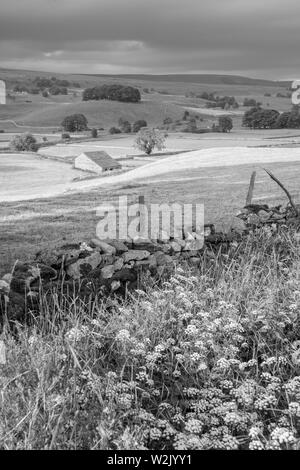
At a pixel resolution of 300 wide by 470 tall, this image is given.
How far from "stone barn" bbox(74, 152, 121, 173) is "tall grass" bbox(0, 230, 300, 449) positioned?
49.5 meters

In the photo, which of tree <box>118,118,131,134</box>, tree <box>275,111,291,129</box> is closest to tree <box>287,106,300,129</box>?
tree <box>275,111,291,129</box>

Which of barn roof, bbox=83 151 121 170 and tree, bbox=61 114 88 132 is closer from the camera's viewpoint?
barn roof, bbox=83 151 121 170

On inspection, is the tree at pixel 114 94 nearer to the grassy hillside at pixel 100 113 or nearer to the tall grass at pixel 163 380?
the grassy hillside at pixel 100 113

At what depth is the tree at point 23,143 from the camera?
3433 inches

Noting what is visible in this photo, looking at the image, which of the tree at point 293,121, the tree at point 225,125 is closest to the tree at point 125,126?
the tree at point 225,125

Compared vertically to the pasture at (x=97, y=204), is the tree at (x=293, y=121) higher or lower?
lower

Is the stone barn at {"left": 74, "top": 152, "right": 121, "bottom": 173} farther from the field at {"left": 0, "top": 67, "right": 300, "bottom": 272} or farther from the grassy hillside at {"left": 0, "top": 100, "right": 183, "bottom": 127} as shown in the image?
the grassy hillside at {"left": 0, "top": 100, "right": 183, "bottom": 127}

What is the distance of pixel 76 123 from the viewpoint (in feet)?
367

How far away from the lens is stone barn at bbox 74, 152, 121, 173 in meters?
55.6

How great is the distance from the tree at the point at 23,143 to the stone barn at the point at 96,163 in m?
27.4

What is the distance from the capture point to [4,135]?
107m
